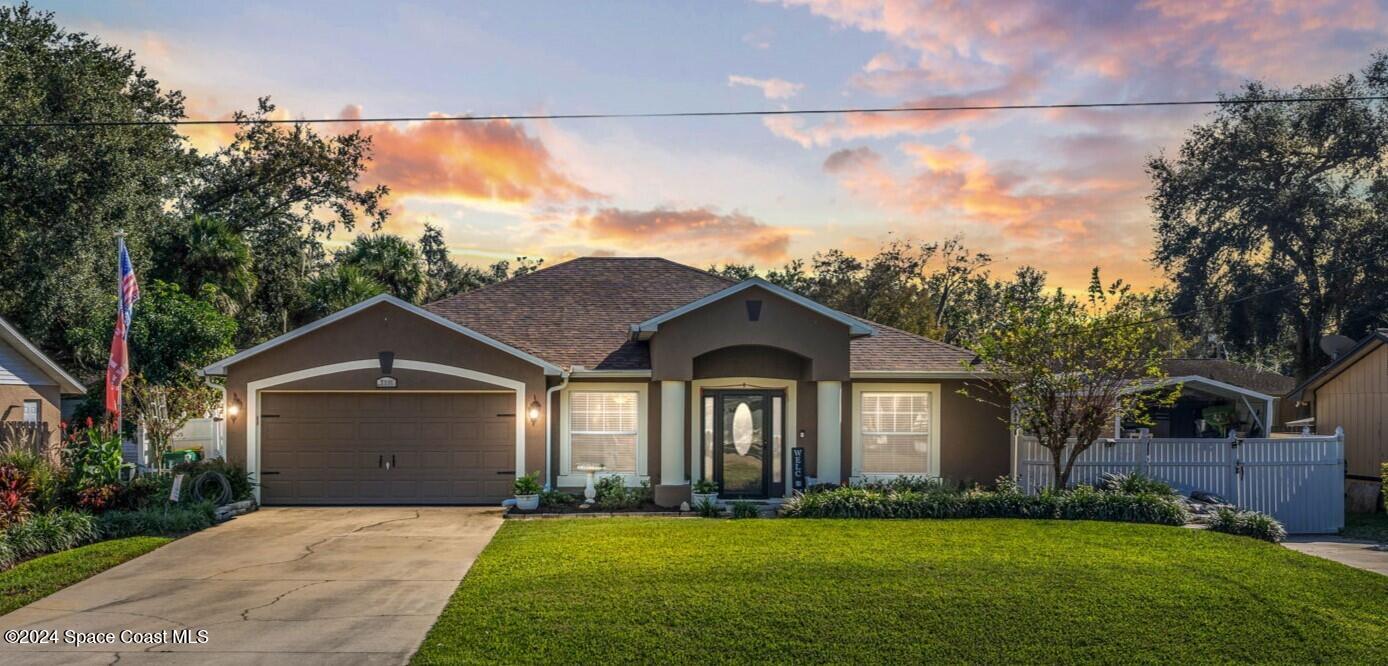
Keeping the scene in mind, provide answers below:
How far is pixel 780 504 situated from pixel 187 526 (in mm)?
9055

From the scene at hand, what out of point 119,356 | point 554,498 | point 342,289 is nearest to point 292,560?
point 554,498

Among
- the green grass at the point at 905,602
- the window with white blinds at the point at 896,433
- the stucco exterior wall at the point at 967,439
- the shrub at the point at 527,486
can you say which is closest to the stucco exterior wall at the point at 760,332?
the stucco exterior wall at the point at 967,439

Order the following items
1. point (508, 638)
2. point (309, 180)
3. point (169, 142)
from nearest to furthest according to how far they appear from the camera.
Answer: point (508, 638) → point (169, 142) → point (309, 180)

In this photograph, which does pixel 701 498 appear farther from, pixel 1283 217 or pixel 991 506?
pixel 1283 217

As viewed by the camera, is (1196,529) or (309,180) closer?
(1196,529)

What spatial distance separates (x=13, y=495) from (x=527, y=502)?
6.93m

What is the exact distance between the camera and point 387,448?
51.3 feet

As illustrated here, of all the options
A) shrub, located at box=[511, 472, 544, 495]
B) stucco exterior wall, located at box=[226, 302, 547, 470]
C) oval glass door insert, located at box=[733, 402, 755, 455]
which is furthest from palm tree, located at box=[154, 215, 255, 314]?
oval glass door insert, located at box=[733, 402, 755, 455]

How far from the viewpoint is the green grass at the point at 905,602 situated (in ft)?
25.0

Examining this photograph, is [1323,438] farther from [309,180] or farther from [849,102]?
[309,180]

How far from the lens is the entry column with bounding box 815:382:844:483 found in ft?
52.3

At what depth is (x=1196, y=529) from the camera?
42.2 feet

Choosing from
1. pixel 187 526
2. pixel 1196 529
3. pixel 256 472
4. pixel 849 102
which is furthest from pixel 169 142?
pixel 1196 529

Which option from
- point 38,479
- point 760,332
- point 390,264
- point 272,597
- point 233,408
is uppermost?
point 390,264
